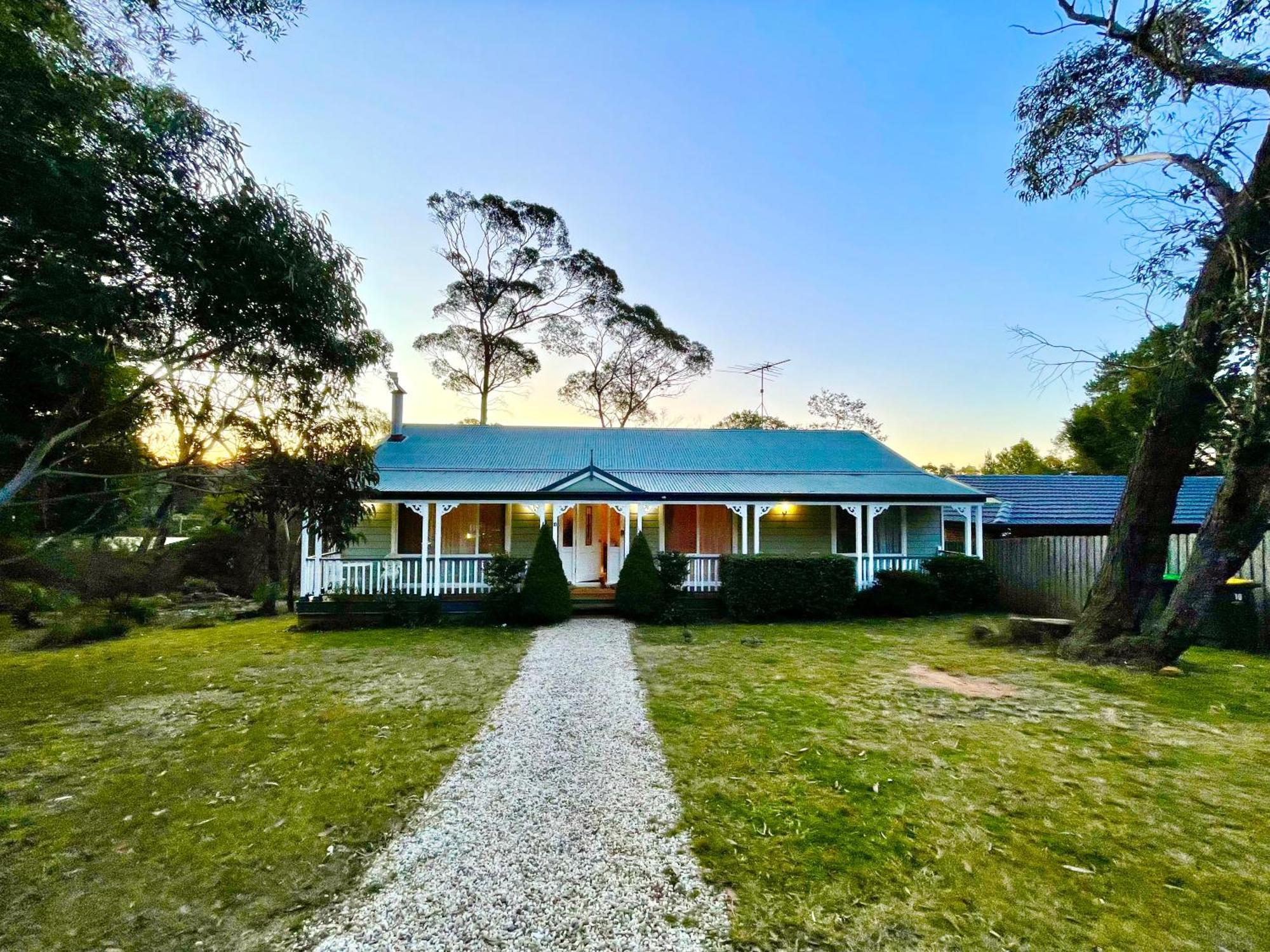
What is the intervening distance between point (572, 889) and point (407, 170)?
43.5 ft

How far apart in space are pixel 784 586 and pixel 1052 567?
5940mm

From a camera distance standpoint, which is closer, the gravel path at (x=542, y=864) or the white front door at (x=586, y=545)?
the gravel path at (x=542, y=864)

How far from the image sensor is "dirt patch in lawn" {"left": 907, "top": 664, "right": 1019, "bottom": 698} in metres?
6.03

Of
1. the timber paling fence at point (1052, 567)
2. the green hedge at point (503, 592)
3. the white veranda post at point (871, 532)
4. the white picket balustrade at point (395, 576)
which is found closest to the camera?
the timber paling fence at point (1052, 567)

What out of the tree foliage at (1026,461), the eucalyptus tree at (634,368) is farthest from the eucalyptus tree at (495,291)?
the tree foliage at (1026,461)

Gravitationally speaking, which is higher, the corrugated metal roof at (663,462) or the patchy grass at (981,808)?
the corrugated metal roof at (663,462)

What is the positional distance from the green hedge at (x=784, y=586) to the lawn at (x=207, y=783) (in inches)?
204

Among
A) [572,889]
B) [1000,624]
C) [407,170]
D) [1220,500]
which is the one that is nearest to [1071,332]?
[1220,500]

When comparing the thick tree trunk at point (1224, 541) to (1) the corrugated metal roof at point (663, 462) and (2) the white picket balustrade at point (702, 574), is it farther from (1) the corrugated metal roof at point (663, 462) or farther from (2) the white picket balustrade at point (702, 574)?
(2) the white picket balustrade at point (702, 574)

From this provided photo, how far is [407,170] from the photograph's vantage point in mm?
11555

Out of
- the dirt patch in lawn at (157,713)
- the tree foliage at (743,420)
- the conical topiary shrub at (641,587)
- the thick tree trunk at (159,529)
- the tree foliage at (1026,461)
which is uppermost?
the tree foliage at (743,420)

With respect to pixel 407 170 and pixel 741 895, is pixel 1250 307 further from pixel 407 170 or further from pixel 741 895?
pixel 407 170

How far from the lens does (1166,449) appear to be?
24.6 ft

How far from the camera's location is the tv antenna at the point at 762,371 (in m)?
24.3
